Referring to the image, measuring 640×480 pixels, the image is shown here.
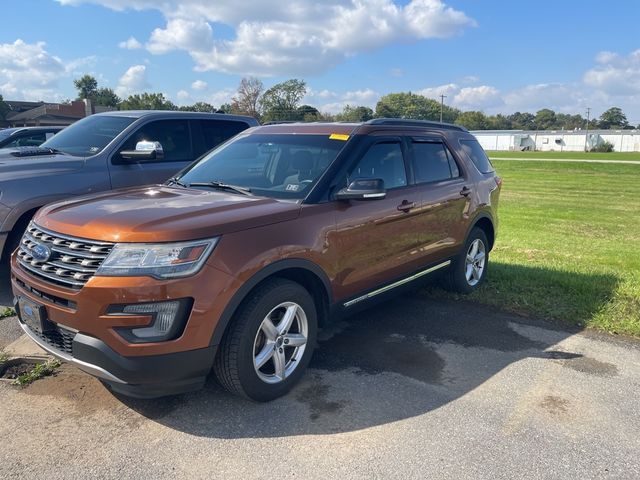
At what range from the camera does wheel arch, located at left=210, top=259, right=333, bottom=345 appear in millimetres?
3175

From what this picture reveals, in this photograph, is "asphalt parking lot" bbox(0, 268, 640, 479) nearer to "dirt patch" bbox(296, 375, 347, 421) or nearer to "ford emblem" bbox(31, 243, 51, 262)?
"dirt patch" bbox(296, 375, 347, 421)

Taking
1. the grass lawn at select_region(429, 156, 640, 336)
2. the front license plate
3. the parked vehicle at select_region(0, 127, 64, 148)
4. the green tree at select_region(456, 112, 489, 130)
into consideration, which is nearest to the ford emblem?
the front license plate

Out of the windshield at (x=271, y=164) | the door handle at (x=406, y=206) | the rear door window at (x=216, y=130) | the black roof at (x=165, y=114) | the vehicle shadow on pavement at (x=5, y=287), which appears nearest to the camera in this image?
the windshield at (x=271, y=164)

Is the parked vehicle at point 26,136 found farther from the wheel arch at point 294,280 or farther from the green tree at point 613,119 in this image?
the green tree at point 613,119

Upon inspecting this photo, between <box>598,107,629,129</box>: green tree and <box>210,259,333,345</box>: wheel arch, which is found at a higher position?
<box>598,107,629,129</box>: green tree

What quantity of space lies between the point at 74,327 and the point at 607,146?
95.6 meters

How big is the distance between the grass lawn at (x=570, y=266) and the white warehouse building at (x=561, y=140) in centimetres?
7982

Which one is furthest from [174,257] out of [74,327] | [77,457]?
[77,457]

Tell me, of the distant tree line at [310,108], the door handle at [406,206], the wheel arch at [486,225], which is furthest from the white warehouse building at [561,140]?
the door handle at [406,206]

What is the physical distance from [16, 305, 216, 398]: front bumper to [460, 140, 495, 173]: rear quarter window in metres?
4.07

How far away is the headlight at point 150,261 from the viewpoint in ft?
9.72

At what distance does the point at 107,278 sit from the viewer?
9.68 ft

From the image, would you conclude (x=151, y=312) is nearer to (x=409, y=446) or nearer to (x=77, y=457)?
(x=77, y=457)

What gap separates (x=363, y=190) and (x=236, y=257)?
3.76 feet
